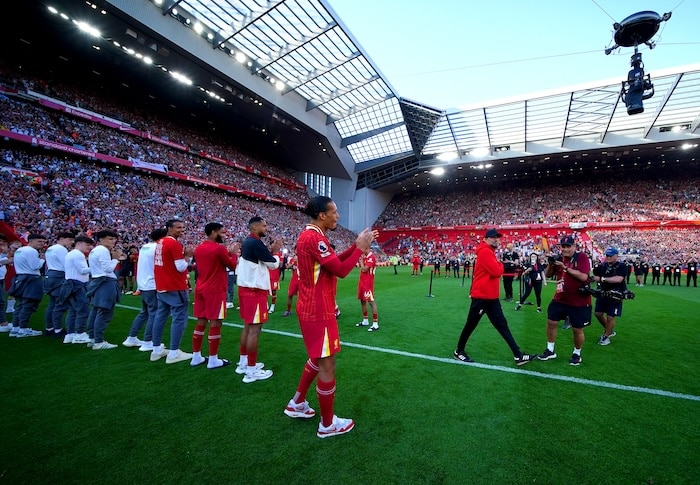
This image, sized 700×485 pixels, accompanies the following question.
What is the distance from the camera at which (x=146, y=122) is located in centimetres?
3047

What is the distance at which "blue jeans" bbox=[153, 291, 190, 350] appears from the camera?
468 cm

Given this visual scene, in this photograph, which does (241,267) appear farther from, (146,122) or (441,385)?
(146,122)

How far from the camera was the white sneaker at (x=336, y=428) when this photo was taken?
9.27ft

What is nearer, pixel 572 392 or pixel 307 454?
pixel 307 454

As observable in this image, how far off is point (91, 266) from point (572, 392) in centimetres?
730

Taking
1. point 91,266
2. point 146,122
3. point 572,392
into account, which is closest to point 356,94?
point 146,122

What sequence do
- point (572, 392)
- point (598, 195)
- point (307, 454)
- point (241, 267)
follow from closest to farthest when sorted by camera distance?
point (307, 454) < point (572, 392) < point (241, 267) < point (598, 195)

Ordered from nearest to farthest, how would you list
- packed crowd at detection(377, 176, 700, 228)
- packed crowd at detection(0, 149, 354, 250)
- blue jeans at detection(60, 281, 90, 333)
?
blue jeans at detection(60, 281, 90, 333) < packed crowd at detection(0, 149, 354, 250) < packed crowd at detection(377, 176, 700, 228)

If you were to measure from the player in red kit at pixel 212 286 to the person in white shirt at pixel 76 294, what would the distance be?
272 cm

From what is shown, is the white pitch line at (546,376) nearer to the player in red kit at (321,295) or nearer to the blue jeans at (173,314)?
the player in red kit at (321,295)

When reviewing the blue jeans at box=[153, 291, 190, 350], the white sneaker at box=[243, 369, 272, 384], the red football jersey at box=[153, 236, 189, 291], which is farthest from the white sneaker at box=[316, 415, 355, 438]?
the red football jersey at box=[153, 236, 189, 291]

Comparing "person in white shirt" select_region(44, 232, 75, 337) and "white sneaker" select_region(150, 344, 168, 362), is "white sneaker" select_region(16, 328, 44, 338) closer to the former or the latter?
"person in white shirt" select_region(44, 232, 75, 337)

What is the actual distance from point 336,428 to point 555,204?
44.7 metres

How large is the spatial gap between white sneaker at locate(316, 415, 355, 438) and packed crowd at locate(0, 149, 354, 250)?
17.9 meters
